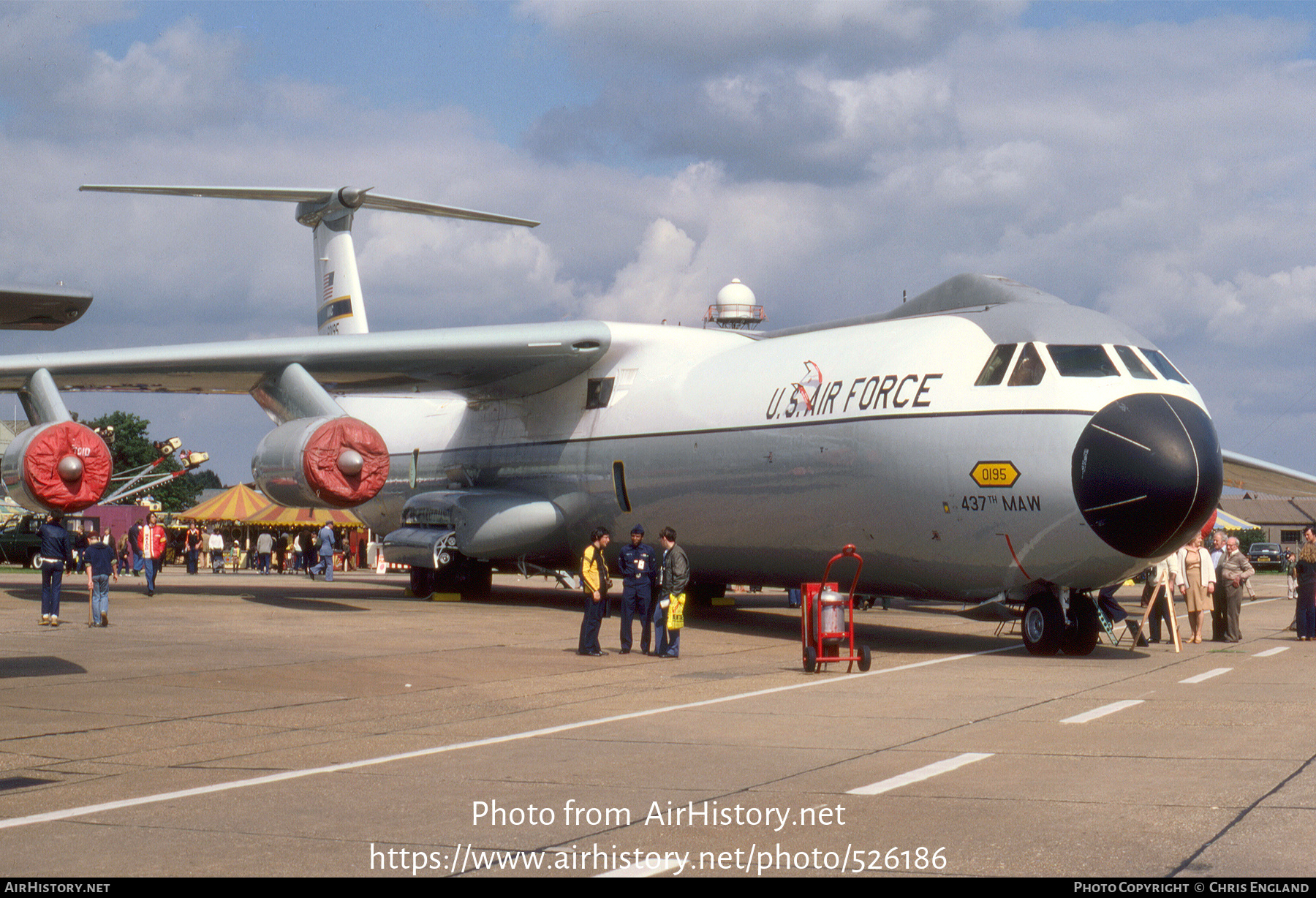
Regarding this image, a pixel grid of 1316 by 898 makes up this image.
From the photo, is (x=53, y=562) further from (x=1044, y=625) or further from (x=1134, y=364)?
(x=1134, y=364)

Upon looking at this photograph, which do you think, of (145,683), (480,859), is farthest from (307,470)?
(480,859)

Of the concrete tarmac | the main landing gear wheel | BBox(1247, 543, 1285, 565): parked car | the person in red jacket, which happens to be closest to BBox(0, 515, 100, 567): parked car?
the person in red jacket

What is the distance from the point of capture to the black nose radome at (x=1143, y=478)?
13.9m

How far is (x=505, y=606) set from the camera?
23.5 metres

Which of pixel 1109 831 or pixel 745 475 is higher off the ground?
pixel 745 475

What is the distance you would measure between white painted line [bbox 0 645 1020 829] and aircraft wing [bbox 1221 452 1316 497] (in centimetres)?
2050

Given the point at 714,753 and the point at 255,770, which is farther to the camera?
the point at 714,753

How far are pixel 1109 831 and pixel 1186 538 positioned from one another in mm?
9137

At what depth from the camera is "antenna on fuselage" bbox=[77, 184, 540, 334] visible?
27781mm

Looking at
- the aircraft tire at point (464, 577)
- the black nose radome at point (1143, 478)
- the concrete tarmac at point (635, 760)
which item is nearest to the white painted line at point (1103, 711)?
the concrete tarmac at point (635, 760)

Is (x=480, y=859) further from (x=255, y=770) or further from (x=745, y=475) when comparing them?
(x=745, y=475)

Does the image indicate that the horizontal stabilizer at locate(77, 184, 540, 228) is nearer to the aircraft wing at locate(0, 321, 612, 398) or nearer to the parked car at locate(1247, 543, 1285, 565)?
the aircraft wing at locate(0, 321, 612, 398)

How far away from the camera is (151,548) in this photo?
86.4ft

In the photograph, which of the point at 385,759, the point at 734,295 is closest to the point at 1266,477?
the point at 734,295
